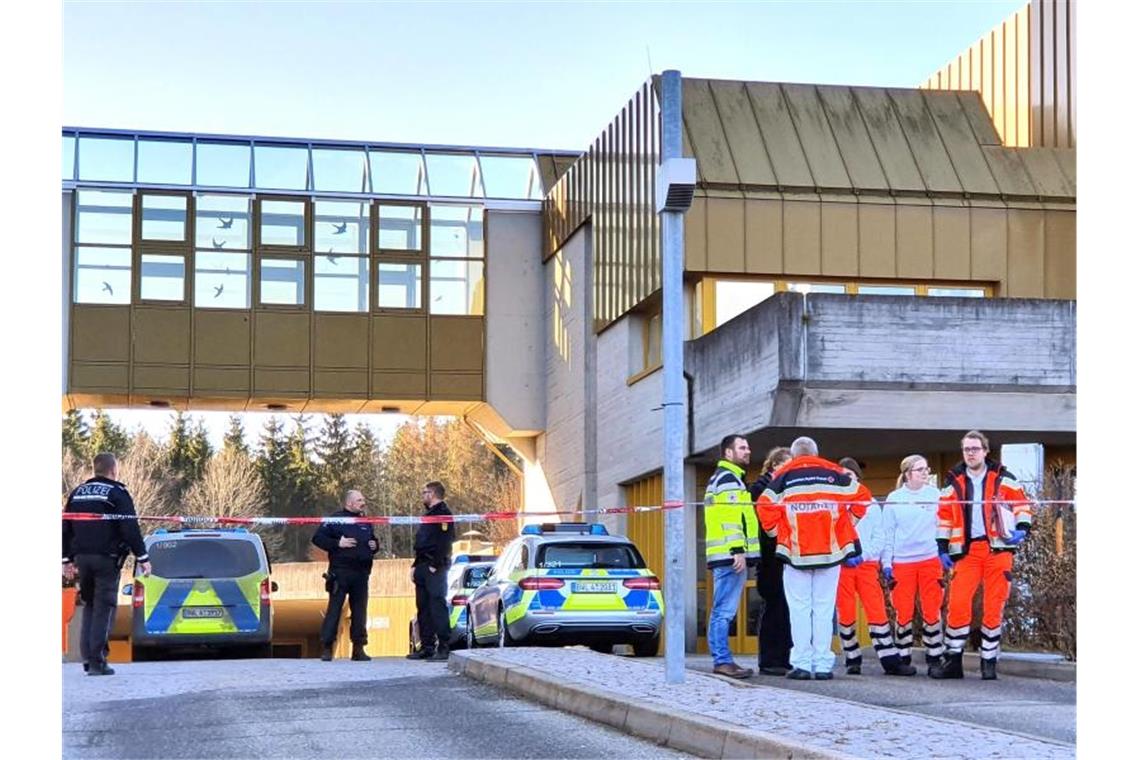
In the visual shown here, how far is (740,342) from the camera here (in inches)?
961

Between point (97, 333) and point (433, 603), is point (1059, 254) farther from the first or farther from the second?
point (97, 333)

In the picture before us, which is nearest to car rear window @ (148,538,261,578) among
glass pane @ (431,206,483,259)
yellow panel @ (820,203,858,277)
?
yellow panel @ (820,203,858,277)

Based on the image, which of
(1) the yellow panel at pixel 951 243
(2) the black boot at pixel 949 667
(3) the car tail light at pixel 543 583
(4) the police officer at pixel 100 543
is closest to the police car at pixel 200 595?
(3) the car tail light at pixel 543 583

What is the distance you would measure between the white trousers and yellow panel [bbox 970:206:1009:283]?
1491cm

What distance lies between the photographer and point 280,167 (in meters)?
35.6

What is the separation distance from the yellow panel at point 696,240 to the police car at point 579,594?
7772 mm

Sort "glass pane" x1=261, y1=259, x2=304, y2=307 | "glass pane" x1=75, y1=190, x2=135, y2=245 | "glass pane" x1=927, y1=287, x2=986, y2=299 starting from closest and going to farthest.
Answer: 1. "glass pane" x1=927, y1=287, x2=986, y2=299
2. "glass pane" x1=75, y1=190, x2=135, y2=245
3. "glass pane" x1=261, y1=259, x2=304, y2=307

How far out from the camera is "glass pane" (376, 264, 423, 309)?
35531 mm

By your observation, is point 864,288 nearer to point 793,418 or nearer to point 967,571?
point 793,418

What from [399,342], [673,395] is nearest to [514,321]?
[399,342]

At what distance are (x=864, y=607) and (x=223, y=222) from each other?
22.6 meters

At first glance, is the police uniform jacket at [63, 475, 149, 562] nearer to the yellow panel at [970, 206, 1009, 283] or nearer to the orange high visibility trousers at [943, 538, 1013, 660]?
the orange high visibility trousers at [943, 538, 1013, 660]

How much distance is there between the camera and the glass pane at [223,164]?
3519 centimetres
